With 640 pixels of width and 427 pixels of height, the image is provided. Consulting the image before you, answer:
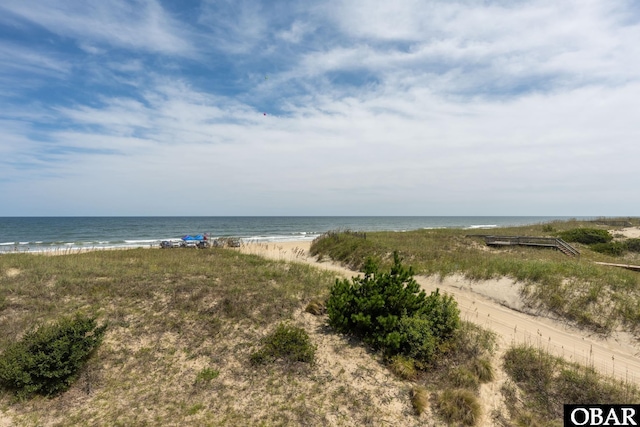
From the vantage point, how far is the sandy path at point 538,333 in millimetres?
8938

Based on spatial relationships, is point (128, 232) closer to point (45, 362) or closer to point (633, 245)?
point (45, 362)

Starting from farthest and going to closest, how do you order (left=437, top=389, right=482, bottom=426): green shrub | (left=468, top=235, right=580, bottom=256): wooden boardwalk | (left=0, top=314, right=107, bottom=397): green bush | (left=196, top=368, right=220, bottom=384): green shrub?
(left=468, top=235, right=580, bottom=256): wooden boardwalk < (left=196, top=368, right=220, bottom=384): green shrub < (left=0, top=314, right=107, bottom=397): green bush < (left=437, top=389, right=482, bottom=426): green shrub

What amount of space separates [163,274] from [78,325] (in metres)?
6.73

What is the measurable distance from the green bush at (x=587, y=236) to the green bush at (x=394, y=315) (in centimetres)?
2710

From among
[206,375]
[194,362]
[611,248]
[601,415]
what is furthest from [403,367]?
[611,248]

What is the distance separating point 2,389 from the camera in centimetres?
729

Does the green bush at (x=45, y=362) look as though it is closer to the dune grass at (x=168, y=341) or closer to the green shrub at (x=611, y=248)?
the dune grass at (x=168, y=341)

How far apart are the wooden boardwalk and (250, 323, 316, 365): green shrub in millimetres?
22299

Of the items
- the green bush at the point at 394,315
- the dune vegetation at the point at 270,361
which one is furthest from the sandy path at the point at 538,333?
the green bush at the point at 394,315

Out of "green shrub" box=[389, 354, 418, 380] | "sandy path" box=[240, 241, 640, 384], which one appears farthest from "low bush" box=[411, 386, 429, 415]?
"sandy path" box=[240, 241, 640, 384]

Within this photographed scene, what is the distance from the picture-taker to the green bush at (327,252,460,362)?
331 inches

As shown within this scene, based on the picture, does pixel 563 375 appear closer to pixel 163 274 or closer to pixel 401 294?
pixel 401 294

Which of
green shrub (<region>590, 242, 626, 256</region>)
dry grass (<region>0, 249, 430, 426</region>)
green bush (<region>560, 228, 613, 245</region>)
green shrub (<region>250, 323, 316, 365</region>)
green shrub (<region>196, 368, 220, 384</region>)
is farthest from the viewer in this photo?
green bush (<region>560, 228, 613, 245</region>)

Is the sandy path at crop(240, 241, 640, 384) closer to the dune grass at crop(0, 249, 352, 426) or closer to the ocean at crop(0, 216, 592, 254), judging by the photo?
the dune grass at crop(0, 249, 352, 426)
